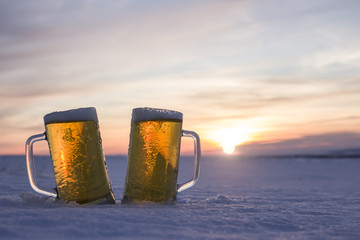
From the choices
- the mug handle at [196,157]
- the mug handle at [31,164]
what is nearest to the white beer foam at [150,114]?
A: the mug handle at [196,157]

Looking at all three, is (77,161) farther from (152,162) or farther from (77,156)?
(152,162)

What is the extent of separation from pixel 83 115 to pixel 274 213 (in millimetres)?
1031

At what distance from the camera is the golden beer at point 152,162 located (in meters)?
1.84

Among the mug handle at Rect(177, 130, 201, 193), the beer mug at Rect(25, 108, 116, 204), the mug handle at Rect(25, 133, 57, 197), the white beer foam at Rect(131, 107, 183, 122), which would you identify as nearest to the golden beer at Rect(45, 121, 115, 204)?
the beer mug at Rect(25, 108, 116, 204)

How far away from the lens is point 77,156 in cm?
181

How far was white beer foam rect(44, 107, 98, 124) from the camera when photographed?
183cm

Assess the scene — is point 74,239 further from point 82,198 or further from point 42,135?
point 42,135

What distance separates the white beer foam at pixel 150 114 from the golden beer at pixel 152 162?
16mm

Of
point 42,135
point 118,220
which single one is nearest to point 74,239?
point 118,220

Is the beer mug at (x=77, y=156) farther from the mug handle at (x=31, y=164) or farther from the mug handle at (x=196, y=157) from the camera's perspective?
the mug handle at (x=196, y=157)

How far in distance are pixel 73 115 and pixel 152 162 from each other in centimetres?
46

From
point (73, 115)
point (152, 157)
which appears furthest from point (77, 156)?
point (152, 157)

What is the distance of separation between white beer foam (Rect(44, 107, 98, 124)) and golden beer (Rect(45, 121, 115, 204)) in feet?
0.07

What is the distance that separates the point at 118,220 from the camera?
1.30 metres
